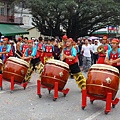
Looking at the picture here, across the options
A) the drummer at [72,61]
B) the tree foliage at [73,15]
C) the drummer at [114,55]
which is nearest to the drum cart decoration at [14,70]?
the drummer at [72,61]

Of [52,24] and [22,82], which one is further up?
[52,24]

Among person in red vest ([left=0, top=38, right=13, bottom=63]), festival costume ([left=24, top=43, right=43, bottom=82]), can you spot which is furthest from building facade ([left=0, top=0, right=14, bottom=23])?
festival costume ([left=24, top=43, right=43, bottom=82])

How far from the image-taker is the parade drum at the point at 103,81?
221 inches

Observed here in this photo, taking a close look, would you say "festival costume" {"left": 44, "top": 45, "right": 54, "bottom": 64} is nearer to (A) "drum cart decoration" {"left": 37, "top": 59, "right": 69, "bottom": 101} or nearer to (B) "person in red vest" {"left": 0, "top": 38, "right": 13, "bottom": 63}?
(B) "person in red vest" {"left": 0, "top": 38, "right": 13, "bottom": 63}

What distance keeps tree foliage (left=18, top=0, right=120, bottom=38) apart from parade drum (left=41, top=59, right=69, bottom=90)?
16.2m

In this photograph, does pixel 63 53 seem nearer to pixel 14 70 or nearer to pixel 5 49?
pixel 14 70

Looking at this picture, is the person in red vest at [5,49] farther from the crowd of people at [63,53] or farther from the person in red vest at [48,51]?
the person in red vest at [48,51]

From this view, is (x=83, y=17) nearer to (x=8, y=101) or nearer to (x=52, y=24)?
(x=52, y=24)

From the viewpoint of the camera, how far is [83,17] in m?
26.0

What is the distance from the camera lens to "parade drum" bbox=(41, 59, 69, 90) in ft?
21.7

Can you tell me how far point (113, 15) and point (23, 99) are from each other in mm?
19918

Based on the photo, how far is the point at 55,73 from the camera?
21.7 feet

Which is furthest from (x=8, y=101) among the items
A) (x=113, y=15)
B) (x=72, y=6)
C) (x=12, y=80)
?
(x=113, y=15)

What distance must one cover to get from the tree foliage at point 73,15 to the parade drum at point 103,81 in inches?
674
